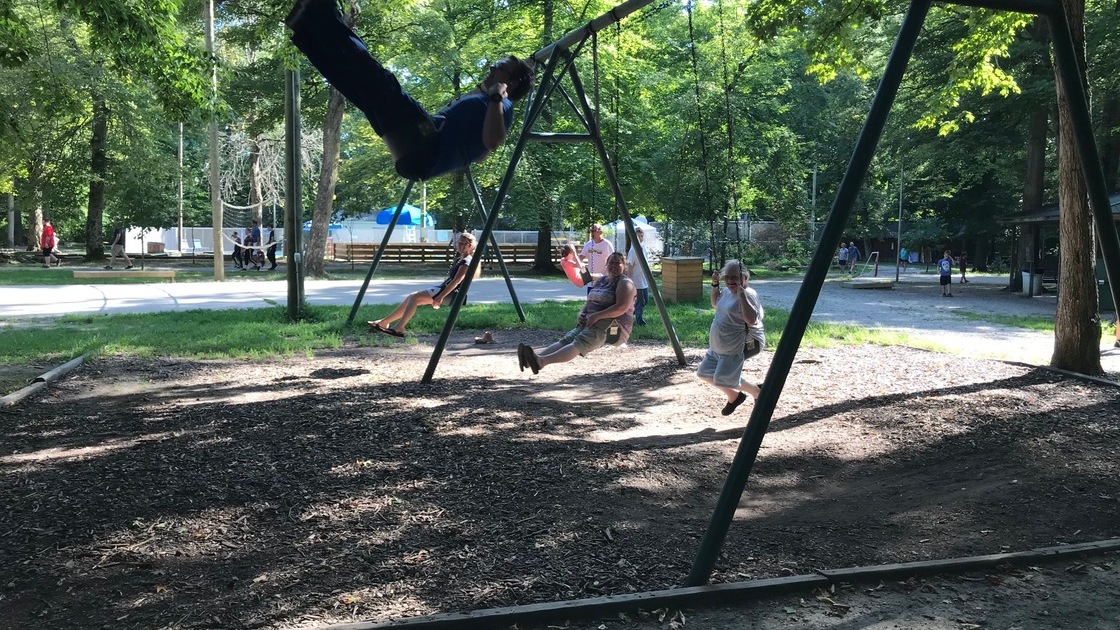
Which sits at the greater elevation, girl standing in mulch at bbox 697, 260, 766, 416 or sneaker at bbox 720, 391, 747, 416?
girl standing in mulch at bbox 697, 260, 766, 416

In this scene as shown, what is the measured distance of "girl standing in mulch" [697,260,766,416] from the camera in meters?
6.83

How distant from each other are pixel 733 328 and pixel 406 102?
3.58m

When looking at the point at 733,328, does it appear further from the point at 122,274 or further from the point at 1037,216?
the point at 122,274

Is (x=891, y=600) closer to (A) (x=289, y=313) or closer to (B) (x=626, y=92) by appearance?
(A) (x=289, y=313)

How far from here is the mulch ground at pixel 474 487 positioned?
12.2 feet

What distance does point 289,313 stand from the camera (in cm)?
1339

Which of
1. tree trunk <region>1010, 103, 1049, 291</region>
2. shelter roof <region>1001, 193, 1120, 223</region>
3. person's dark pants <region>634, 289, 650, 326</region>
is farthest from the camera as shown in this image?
tree trunk <region>1010, 103, 1049, 291</region>

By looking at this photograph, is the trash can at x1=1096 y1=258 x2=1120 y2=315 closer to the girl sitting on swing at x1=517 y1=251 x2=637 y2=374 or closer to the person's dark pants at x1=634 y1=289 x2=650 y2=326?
the person's dark pants at x1=634 y1=289 x2=650 y2=326

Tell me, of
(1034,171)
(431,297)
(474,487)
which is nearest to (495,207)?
(431,297)

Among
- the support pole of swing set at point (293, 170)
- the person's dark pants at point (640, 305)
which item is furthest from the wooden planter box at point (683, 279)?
the support pole of swing set at point (293, 170)

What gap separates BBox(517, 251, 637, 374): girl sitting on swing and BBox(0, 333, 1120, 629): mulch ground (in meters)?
0.57

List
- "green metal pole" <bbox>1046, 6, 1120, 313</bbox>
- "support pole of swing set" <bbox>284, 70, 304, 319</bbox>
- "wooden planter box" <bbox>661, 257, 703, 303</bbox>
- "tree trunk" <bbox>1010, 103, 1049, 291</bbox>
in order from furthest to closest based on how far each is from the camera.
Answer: "tree trunk" <bbox>1010, 103, 1049, 291</bbox>, "wooden planter box" <bbox>661, 257, 703, 303</bbox>, "support pole of swing set" <bbox>284, 70, 304, 319</bbox>, "green metal pole" <bbox>1046, 6, 1120, 313</bbox>

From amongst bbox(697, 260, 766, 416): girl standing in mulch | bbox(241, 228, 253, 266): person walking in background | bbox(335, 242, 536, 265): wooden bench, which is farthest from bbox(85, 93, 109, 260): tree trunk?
bbox(697, 260, 766, 416): girl standing in mulch

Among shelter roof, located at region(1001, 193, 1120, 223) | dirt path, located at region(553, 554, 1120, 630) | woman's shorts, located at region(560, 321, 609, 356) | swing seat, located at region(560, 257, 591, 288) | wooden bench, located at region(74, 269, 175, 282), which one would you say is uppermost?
shelter roof, located at region(1001, 193, 1120, 223)
